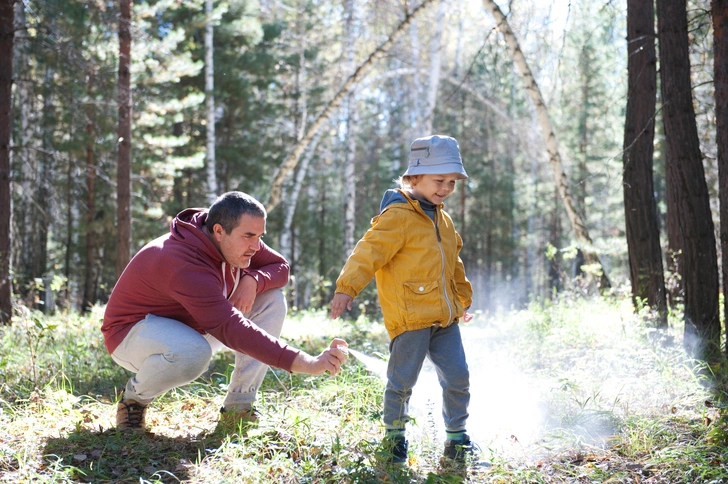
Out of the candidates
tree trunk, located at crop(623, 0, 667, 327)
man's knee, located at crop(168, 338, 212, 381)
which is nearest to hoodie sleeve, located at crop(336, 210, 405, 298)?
man's knee, located at crop(168, 338, 212, 381)

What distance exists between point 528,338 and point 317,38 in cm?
1887

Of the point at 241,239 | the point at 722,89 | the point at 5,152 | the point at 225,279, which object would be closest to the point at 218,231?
the point at 241,239

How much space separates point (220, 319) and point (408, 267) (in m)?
1.09

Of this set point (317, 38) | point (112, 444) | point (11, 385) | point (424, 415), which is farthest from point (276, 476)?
point (317, 38)

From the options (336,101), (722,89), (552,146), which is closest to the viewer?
(722,89)

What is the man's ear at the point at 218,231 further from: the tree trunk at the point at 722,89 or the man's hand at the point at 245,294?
the tree trunk at the point at 722,89

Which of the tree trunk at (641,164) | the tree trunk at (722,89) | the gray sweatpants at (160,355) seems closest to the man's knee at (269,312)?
Answer: the gray sweatpants at (160,355)

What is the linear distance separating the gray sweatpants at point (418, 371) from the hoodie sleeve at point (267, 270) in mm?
923

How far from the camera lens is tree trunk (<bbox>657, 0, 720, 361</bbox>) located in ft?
18.1

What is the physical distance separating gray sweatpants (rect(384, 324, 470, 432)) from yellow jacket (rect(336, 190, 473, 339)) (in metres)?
0.09

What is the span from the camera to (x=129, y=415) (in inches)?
146

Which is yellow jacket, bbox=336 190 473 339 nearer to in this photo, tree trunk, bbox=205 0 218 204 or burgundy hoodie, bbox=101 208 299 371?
burgundy hoodie, bbox=101 208 299 371

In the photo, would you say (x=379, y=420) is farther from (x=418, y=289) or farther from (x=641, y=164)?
(x=641, y=164)

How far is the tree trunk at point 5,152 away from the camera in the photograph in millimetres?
7793
